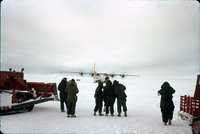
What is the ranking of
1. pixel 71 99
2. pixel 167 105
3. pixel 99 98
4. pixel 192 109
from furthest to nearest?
pixel 99 98
pixel 71 99
pixel 192 109
pixel 167 105

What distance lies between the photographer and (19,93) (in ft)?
24.1

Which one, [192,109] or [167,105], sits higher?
[167,105]

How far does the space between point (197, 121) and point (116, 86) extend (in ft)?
11.8

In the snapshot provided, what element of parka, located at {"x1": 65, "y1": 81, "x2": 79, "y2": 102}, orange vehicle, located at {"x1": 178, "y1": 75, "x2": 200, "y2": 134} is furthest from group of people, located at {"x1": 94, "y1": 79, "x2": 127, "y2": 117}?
orange vehicle, located at {"x1": 178, "y1": 75, "x2": 200, "y2": 134}

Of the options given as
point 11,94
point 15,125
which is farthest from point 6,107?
point 15,125

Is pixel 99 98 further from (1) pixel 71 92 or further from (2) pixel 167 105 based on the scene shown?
(2) pixel 167 105

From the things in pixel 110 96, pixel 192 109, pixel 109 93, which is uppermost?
pixel 109 93

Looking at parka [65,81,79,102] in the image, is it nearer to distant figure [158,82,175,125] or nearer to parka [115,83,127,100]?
parka [115,83,127,100]

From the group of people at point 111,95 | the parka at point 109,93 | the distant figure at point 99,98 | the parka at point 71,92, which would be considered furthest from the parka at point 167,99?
the parka at point 71,92

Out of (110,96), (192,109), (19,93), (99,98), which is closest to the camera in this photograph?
(192,109)

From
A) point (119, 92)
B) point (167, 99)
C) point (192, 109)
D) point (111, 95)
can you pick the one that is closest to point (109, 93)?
point (111, 95)

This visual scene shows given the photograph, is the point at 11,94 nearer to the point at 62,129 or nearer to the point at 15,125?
the point at 15,125

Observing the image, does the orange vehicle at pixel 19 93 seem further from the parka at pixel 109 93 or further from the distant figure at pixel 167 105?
the distant figure at pixel 167 105

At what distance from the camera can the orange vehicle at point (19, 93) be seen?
617cm
